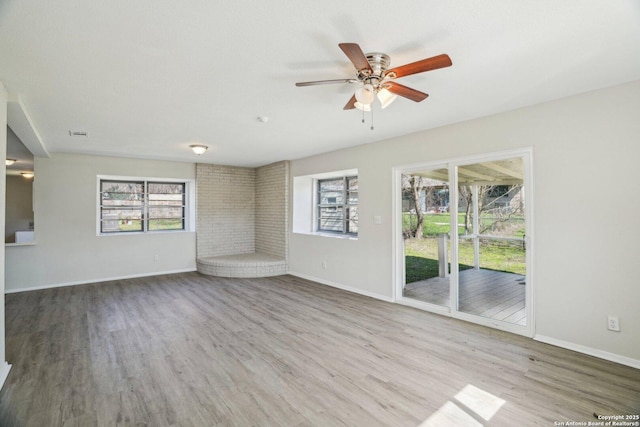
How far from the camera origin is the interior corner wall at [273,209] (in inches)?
258

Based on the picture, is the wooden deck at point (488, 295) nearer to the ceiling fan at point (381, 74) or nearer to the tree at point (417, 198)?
the tree at point (417, 198)

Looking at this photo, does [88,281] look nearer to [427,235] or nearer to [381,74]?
[427,235]


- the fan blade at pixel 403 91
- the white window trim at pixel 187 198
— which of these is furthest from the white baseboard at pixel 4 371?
the white window trim at pixel 187 198

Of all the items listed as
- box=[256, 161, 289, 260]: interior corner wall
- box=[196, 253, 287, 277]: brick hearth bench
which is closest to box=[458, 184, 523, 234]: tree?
box=[256, 161, 289, 260]: interior corner wall

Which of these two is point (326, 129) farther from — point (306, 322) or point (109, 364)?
point (109, 364)

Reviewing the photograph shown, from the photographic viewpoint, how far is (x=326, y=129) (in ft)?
13.3

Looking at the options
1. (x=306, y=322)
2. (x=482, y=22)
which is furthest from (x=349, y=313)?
(x=482, y=22)

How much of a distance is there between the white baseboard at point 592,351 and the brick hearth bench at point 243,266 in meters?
4.54

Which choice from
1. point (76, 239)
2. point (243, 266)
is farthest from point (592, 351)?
point (76, 239)

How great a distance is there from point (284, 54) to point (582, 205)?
296 cm

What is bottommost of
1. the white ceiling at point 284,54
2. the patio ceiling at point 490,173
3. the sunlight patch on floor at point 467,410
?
the sunlight patch on floor at point 467,410

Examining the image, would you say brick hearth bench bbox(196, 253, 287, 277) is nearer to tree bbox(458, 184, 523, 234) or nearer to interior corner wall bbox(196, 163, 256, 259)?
interior corner wall bbox(196, 163, 256, 259)

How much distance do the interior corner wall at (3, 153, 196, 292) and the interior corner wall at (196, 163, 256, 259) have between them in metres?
0.78

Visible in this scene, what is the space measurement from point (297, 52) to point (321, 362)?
8.27ft
